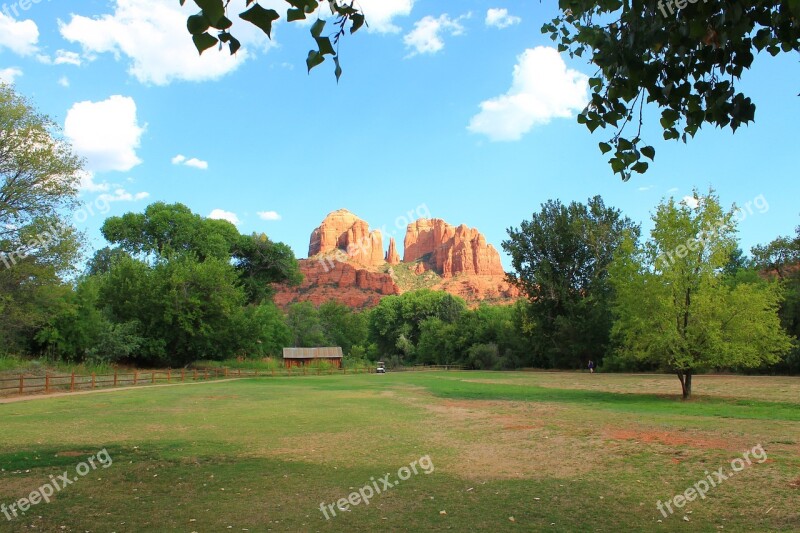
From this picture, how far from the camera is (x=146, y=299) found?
46.3 metres

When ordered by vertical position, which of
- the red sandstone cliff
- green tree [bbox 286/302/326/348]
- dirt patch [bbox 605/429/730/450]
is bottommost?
dirt patch [bbox 605/429/730/450]

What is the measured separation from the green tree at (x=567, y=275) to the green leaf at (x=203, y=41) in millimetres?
54108

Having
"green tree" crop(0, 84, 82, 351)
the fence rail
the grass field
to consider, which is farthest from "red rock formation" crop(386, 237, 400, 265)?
the grass field

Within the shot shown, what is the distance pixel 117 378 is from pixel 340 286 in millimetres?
124978

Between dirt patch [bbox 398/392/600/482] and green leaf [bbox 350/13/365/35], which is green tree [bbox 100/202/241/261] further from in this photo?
green leaf [bbox 350/13/365/35]

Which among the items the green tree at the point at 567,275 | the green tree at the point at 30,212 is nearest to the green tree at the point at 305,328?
the green tree at the point at 567,275

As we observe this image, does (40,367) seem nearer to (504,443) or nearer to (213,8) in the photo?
(504,443)

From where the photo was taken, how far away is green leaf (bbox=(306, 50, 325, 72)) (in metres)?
2.76

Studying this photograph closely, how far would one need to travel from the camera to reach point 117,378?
3503 cm

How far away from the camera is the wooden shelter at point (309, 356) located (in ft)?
214

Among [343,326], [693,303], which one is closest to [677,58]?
[693,303]

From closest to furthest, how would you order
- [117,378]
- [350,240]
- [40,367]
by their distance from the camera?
[40,367] < [117,378] < [350,240]

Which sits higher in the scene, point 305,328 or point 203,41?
point 203,41

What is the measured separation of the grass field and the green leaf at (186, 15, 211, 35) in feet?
18.8
